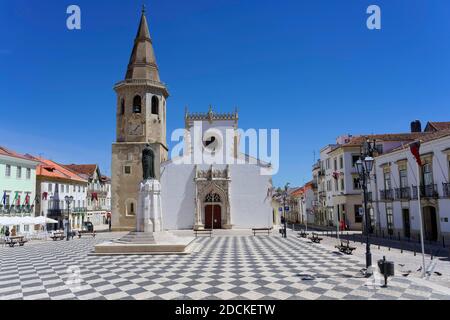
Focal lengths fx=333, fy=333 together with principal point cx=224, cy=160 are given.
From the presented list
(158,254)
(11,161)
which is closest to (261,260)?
(158,254)

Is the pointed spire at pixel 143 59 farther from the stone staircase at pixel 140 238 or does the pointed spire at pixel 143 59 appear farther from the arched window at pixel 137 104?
the stone staircase at pixel 140 238

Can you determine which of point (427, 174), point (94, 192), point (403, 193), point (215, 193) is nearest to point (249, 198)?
point (215, 193)

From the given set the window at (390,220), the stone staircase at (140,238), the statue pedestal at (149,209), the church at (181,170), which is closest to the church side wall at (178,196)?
the church at (181,170)

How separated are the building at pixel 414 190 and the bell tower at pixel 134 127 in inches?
961


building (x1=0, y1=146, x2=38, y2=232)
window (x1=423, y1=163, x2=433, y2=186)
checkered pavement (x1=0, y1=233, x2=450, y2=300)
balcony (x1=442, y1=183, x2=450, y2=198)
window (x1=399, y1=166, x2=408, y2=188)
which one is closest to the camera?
checkered pavement (x1=0, y1=233, x2=450, y2=300)

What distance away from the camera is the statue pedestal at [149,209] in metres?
20.3

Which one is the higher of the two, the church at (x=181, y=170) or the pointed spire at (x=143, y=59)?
the pointed spire at (x=143, y=59)

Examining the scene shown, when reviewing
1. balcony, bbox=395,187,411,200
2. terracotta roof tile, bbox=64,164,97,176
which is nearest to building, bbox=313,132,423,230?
balcony, bbox=395,187,411,200

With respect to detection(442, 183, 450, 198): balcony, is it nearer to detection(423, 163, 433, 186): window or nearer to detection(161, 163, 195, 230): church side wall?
detection(423, 163, 433, 186): window

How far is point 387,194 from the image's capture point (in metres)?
29.3

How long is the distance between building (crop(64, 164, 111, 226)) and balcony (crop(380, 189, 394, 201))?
136 ft

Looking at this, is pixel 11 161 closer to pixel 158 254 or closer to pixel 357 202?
pixel 158 254

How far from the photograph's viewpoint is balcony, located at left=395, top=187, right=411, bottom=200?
2607cm
